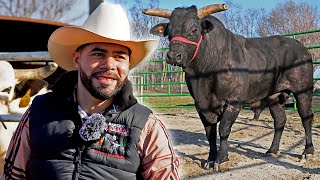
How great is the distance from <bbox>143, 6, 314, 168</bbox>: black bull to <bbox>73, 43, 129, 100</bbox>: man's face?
328 cm

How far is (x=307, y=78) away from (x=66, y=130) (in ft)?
17.4

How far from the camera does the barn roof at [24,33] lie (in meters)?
2.30

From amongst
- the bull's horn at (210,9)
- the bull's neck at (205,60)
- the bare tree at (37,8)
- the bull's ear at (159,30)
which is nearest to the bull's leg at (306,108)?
the bull's neck at (205,60)

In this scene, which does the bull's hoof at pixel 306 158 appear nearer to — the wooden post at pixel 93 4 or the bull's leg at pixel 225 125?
the bull's leg at pixel 225 125

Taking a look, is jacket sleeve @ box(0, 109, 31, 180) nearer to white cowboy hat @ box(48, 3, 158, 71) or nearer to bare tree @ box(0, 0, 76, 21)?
white cowboy hat @ box(48, 3, 158, 71)

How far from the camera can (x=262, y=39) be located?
6352mm

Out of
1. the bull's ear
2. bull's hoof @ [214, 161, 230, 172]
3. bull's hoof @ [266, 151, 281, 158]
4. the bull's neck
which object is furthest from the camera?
bull's hoof @ [266, 151, 281, 158]

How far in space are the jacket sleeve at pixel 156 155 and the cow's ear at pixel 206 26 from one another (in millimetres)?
3827

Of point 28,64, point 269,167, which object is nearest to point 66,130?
point 28,64

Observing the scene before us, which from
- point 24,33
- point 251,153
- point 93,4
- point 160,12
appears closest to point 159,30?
point 160,12

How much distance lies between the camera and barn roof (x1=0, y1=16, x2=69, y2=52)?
230 centimetres

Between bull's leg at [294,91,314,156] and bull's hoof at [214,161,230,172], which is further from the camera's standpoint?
bull's leg at [294,91,314,156]

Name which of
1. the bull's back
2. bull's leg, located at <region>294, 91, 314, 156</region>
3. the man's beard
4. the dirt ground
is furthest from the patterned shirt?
bull's leg, located at <region>294, 91, 314, 156</region>

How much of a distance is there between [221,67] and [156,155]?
3.97 metres
